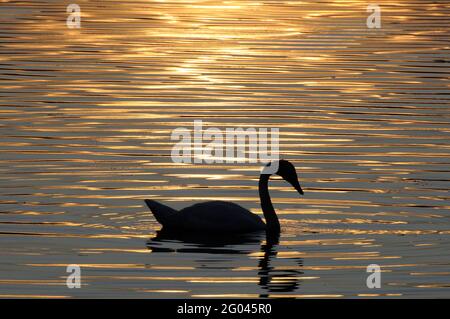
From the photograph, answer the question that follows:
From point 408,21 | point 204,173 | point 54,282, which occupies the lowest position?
point 54,282

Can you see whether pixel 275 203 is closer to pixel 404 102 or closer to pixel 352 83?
pixel 404 102

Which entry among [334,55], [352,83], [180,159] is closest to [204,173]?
[180,159]

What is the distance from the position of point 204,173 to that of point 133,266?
20.4 feet

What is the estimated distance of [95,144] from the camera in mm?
25016

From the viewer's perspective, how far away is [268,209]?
1978 cm

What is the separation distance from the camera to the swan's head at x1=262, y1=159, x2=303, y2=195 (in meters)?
20.2
